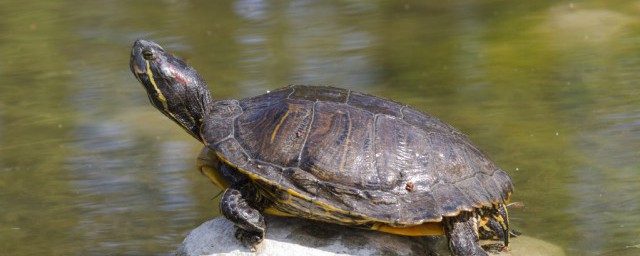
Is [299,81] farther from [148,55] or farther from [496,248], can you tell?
[496,248]

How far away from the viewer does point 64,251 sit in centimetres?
559

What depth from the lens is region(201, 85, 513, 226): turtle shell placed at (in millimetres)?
4188

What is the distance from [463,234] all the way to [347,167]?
68 centimetres

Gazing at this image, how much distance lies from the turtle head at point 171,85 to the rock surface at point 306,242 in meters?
0.63

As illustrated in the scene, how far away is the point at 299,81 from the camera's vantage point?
820cm

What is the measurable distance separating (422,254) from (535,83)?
3831mm

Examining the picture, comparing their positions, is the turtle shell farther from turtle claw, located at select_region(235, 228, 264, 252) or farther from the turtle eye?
the turtle eye

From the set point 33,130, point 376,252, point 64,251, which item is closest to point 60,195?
point 64,251

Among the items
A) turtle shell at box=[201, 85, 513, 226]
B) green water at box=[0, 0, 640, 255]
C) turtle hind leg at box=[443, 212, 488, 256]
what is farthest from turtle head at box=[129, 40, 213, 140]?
turtle hind leg at box=[443, 212, 488, 256]

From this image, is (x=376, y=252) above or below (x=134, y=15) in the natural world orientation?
above

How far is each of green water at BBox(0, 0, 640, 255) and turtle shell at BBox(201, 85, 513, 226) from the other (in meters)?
1.26

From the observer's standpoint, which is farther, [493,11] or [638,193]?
[493,11]

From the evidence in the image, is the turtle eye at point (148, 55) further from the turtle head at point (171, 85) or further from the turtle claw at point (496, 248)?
the turtle claw at point (496, 248)

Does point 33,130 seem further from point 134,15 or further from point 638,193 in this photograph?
point 638,193
